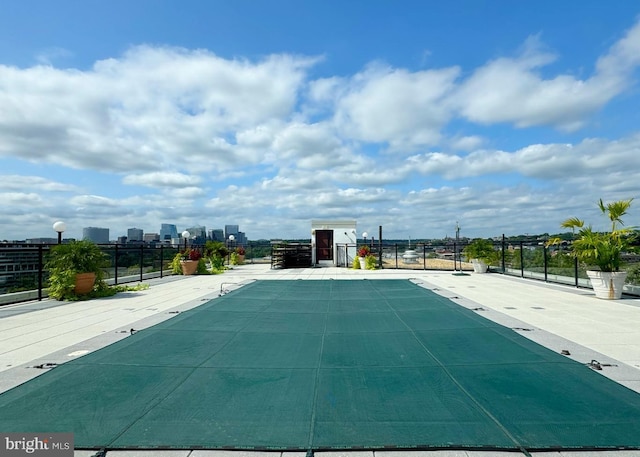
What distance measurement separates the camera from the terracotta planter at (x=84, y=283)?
7.60 m

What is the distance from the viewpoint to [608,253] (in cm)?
732

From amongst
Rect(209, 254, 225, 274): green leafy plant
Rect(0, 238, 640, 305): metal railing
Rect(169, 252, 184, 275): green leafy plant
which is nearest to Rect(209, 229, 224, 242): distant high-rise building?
Rect(0, 238, 640, 305): metal railing

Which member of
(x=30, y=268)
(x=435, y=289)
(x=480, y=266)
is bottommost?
(x=435, y=289)

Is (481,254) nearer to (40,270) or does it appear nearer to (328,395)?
(328,395)

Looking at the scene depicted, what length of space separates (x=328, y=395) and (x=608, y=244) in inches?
292

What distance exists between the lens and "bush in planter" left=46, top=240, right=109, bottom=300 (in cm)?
741

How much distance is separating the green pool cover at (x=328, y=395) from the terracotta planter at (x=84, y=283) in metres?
4.03

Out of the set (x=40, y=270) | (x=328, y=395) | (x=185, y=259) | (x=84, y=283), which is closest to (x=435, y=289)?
(x=328, y=395)

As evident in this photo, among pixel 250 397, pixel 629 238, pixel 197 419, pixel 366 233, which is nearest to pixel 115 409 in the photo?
pixel 197 419

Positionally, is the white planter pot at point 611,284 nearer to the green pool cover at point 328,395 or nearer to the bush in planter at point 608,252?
the bush in planter at point 608,252

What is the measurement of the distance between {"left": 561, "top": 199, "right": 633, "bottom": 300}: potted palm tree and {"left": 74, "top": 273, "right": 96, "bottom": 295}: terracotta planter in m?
10.4

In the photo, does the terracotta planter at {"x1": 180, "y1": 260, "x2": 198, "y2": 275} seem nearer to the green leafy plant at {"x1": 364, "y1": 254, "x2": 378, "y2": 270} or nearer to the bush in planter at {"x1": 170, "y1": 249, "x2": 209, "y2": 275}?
the bush in planter at {"x1": 170, "y1": 249, "x2": 209, "y2": 275}

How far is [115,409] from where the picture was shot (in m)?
2.54

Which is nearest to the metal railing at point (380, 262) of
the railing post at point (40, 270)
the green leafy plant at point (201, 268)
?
the railing post at point (40, 270)
